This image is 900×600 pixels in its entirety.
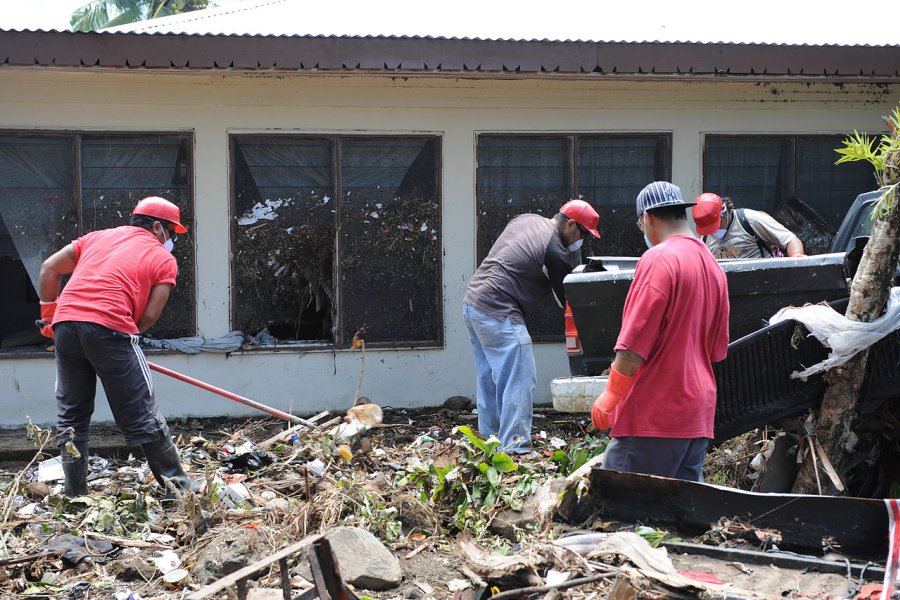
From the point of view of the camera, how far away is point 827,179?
8.38m

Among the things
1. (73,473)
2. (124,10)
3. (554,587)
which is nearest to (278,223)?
(73,473)

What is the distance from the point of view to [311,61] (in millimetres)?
6816

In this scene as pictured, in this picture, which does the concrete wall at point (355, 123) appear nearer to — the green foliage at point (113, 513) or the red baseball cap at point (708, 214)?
the red baseball cap at point (708, 214)

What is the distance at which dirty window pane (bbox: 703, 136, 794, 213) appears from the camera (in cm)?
822

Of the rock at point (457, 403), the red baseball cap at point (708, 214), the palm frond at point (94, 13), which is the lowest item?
the rock at point (457, 403)

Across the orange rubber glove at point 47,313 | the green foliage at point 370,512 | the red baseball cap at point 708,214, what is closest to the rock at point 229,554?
the green foliage at point 370,512

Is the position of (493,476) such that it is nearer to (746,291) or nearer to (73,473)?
(746,291)

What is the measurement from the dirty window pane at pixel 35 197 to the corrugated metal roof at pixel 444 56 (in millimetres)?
957

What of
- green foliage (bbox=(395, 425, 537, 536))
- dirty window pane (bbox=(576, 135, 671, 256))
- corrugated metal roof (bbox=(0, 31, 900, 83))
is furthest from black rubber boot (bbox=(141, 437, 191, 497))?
dirty window pane (bbox=(576, 135, 671, 256))

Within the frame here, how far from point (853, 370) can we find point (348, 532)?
2.55 meters

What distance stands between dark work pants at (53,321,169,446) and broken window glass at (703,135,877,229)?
5307 mm

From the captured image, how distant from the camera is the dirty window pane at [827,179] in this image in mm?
8312

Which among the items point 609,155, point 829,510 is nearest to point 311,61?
point 609,155

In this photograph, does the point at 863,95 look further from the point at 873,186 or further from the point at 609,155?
the point at 609,155
